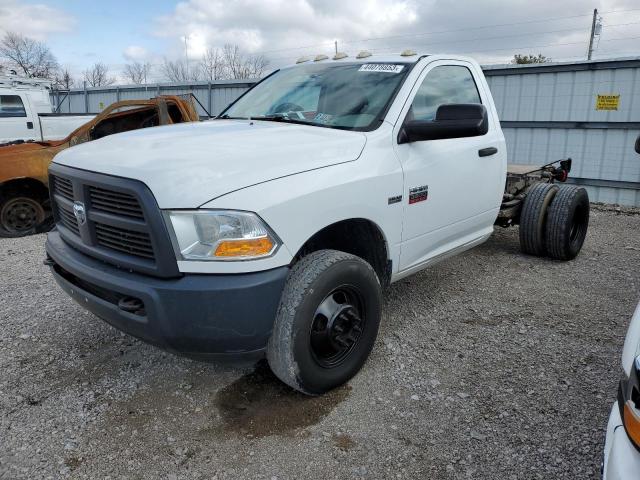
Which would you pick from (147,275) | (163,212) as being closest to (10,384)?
(147,275)

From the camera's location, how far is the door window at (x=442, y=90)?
3.49 m

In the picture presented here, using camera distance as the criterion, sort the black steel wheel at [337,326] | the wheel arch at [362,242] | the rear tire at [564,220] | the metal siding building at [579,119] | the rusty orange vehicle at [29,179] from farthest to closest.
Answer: the metal siding building at [579,119], the rusty orange vehicle at [29,179], the rear tire at [564,220], the wheel arch at [362,242], the black steel wheel at [337,326]

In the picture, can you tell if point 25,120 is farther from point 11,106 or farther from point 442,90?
point 442,90

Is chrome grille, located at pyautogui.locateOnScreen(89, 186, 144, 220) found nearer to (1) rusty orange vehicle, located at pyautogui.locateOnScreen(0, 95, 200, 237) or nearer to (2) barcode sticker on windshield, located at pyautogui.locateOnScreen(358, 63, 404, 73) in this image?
(2) barcode sticker on windshield, located at pyautogui.locateOnScreen(358, 63, 404, 73)

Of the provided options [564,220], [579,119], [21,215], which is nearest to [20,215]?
[21,215]

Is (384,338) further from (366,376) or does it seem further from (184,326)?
(184,326)

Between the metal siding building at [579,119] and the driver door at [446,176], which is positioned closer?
the driver door at [446,176]

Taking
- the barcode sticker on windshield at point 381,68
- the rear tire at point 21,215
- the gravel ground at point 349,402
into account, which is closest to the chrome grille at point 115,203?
the gravel ground at point 349,402

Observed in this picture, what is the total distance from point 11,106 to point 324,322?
436 inches

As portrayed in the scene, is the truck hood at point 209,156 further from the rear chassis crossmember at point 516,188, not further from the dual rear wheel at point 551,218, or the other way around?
the dual rear wheel at point 551,218

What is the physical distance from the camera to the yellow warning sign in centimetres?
882

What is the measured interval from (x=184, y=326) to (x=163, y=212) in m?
0.51

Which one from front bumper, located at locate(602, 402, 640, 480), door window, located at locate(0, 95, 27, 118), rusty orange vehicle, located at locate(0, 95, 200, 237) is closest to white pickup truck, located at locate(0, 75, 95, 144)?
door window, located at locate(0, 95, 27, 118)

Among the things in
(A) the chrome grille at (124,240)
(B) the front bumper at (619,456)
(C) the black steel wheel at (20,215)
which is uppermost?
(A) the chrome grille at (124,240)
